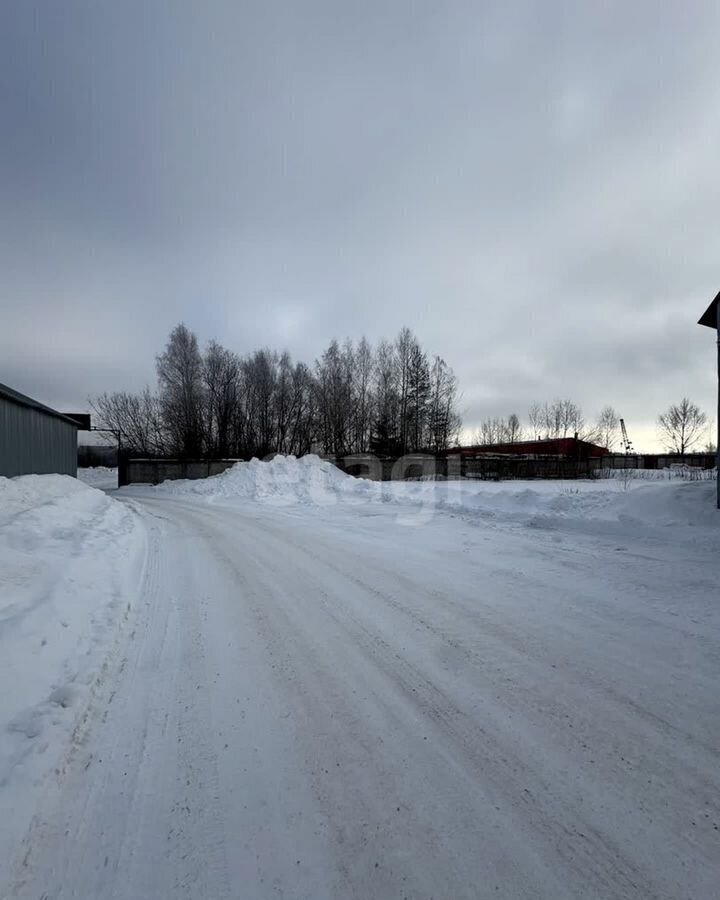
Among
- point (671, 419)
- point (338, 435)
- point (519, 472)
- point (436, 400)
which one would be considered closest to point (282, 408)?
point (338, 435)

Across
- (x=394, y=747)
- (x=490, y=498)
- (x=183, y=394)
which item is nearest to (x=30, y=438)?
(x=490, y=498)

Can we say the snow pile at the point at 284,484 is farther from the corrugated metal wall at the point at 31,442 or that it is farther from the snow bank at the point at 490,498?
the corrugated metal wall at the point at 31,442

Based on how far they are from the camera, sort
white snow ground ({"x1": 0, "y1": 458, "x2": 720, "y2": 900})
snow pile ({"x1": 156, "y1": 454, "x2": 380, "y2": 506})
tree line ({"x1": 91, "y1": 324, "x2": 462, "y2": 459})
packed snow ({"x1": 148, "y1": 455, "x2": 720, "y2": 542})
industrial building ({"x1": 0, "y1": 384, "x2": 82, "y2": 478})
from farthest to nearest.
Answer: tree line ({"x1": 91, "y1": 324, "x2": 462, "y2": 459}), snow pile ({"x1": 156, "y1": 454, "x2": 380, "y2": 506}), industrial building ({"x1": 0, "y1": 384, "x2": 82, "y2": 478}), packed snow ({"x1": 148, "y1": 455, "x2": 720, "y2": 542}), white snow ground ({"x1": 0, "y1": 458, "x2": 720, "y2": 900})

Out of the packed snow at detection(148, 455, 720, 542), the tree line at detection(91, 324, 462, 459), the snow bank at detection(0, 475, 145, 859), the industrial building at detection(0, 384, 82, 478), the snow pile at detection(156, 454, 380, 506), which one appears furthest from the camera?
the tree line at detection(91, 324, 462, 459)

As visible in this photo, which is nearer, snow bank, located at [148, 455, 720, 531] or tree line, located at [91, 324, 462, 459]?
snow bank, located at [148, 455, 720, 531]

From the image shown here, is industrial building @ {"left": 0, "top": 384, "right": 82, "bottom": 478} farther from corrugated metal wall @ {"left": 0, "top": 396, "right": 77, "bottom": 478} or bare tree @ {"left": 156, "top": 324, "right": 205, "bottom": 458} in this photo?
bare tree @ {"left": 156, "top": 324, "right": 205, "bottom": 458}

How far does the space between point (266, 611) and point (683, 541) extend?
28.1 feet

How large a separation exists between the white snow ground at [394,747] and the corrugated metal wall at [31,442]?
9.83 metres

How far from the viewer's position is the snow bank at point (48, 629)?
254cm

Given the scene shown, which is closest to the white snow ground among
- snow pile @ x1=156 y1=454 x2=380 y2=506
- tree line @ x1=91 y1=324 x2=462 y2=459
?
snow pile @ x1=156 y1=454 x2=380 y2=506

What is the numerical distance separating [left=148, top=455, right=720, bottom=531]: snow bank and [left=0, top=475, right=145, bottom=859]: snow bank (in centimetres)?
855

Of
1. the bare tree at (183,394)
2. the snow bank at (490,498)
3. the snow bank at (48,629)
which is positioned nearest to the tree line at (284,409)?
the bare tree at (183,394)

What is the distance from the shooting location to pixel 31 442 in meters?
15.8

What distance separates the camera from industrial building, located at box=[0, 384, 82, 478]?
13584 millimetres
